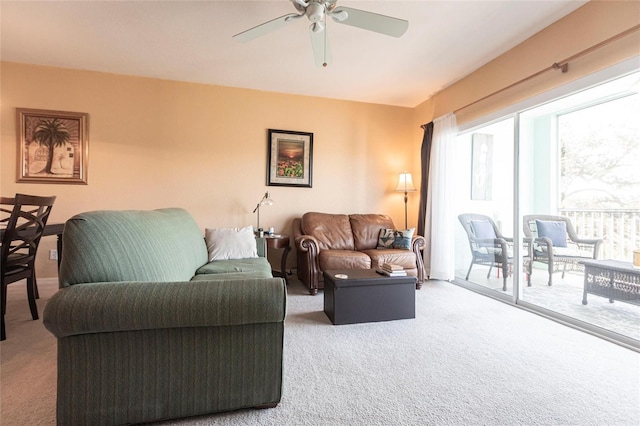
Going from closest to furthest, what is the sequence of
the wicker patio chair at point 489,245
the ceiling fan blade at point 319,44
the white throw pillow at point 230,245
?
the ceiling fan blade at point 319,44
the white throw pillow at point 230,245
the wicker patio chair at point 489,245

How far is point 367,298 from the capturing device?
2.32 m

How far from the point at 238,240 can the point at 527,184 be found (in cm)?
316

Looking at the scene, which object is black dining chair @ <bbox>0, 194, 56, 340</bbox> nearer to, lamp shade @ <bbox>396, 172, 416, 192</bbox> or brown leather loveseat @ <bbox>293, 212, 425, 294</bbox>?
brown leather loveseat @ <bbox>293, 212, 425, 294</bbox>

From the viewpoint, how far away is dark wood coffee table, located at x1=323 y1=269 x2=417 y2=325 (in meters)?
2.27

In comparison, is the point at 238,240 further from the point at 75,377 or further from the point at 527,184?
the point at 527,184

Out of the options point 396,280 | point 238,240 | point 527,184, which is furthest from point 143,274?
point 527,184

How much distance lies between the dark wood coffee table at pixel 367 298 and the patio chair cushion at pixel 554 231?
1672mm

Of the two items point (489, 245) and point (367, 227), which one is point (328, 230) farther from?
point (489, 245)

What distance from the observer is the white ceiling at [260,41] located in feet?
7.45

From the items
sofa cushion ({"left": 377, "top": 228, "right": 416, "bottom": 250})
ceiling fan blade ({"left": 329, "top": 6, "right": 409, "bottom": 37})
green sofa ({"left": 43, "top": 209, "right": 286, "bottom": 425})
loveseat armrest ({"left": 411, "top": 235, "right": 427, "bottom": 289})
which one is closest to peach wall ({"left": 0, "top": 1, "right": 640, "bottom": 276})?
sofa cushion ({"left": 377, "top": 228, "right": 416, "bottom": 250})

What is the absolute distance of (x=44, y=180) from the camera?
3.29 metres

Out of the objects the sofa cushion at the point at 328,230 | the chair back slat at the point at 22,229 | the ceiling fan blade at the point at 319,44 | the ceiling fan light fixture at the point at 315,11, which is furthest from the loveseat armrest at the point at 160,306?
the sofa cushion at the point at 328,230

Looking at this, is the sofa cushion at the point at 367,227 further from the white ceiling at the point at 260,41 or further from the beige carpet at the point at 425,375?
the white ceiling at the point at 260,41

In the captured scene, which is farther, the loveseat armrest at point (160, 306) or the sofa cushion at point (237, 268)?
the sofa cushion at point (237, 268)
